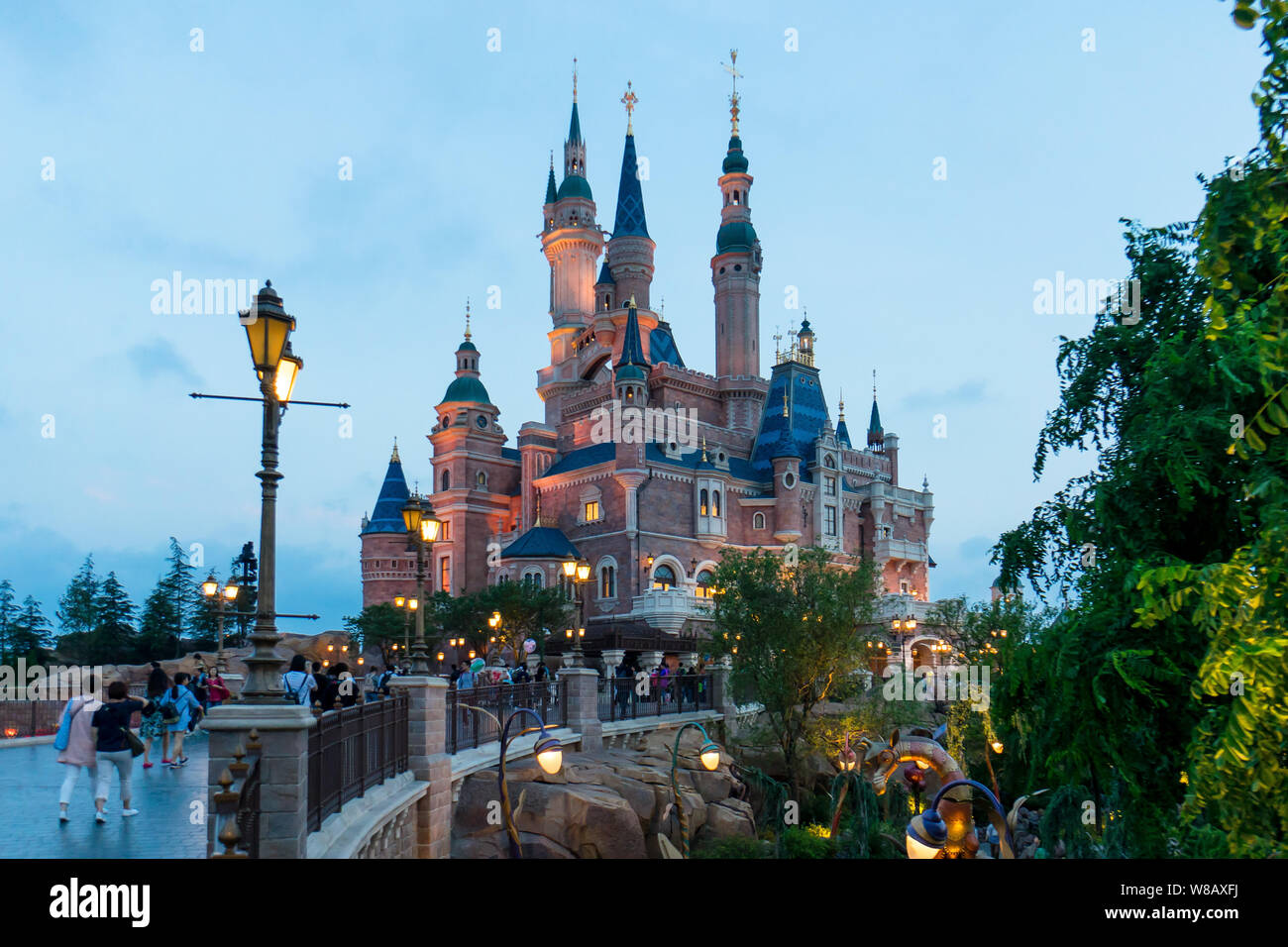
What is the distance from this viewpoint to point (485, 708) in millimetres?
17531

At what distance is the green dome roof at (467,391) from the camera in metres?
57.1

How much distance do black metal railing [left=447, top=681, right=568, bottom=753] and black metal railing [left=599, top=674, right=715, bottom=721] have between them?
4.76 m

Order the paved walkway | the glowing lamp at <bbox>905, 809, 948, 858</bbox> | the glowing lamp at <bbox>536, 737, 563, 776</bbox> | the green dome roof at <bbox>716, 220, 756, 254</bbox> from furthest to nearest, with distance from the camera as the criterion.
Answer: the green dome roof at <bbox>716, 220, 756, 254</bbox> < the glowing lamp at <bbox>536, 737, 563, 776</bbox> < the paved walkway < the glowing lamp at <bbox>905, 809, 948, 858</bbox>

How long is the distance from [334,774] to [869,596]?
2310 cm

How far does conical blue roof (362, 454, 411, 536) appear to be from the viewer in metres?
60.3

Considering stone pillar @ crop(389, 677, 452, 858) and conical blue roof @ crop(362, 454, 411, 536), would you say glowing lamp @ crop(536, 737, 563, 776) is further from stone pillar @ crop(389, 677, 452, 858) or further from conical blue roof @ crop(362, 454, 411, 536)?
conical blue roof @ crop(362, 454, 411, 536)

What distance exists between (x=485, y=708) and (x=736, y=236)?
47673 mm

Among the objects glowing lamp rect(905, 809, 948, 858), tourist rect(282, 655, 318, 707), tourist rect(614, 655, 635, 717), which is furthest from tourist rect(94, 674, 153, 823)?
tourist rect(614, 655, 635, 717)

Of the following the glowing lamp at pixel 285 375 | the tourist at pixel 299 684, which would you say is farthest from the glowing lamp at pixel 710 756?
the glowing lamp at pixel 285 375

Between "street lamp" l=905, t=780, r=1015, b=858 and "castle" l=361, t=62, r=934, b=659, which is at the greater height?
"castle" l=361, t=62, r=934, b=659

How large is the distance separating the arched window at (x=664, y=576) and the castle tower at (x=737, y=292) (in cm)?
1575
